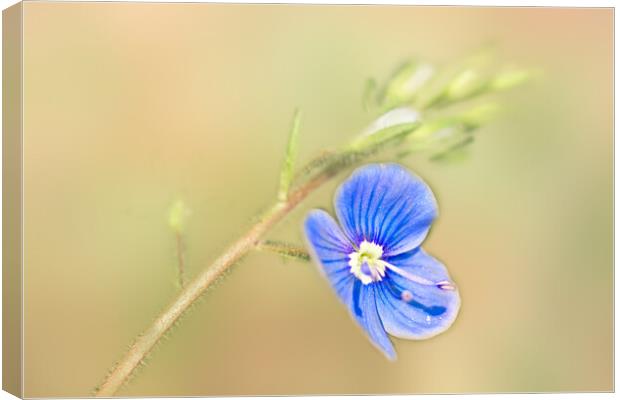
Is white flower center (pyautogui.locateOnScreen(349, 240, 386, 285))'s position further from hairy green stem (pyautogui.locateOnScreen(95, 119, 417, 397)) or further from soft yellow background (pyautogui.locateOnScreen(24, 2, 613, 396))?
soft yellow background (pyautogui.locateOnScreen(24, 2, 613, 396))

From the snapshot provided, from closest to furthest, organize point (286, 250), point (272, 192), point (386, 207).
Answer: point (286, 250) → point (386, 207) → point (272, 192)

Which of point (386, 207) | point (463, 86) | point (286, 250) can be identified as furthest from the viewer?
point (463, 86)

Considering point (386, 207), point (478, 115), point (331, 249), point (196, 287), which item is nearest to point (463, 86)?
point (478, 115)

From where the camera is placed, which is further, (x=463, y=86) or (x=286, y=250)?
(x=463, y=86)

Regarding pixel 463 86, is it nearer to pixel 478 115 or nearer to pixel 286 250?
pixel 478 115

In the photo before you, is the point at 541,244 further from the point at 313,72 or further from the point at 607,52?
the point at 313,72

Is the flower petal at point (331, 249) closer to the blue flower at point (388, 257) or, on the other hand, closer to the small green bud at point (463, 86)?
the blue flower at point (388, 257)
